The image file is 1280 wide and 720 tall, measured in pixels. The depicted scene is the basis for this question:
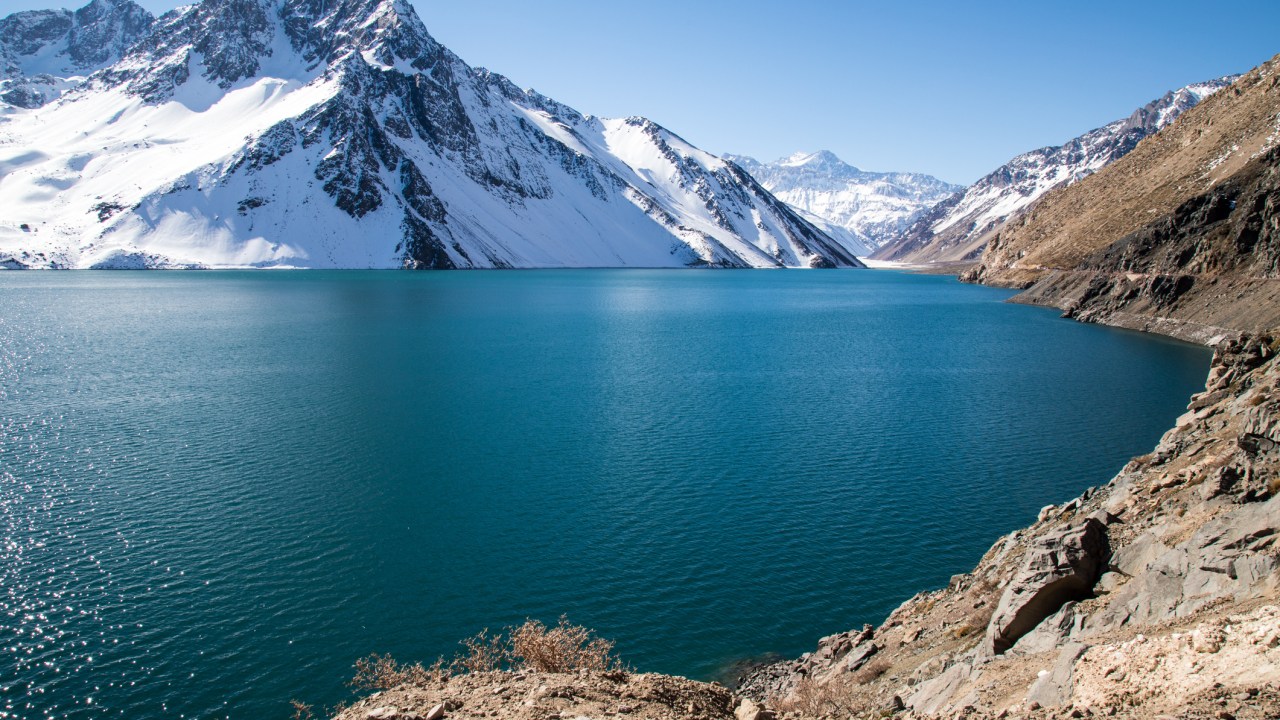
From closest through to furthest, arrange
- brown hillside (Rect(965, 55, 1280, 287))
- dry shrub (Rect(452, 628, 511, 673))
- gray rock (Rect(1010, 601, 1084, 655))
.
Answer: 1. gray rock (Rect(1010, 601, 1084, 655))
2. dry shrub (Rect(452, 628, 511, 673))
3. brown hillside (Rect(965, 55, 1280, 287))

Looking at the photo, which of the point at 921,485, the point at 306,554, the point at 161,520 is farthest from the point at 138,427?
the point at 921,485

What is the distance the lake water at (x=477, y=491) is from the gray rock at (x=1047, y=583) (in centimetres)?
839

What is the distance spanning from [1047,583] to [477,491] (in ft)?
89.0

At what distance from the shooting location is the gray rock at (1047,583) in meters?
17.9

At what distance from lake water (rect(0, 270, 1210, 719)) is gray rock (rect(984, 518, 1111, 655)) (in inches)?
330

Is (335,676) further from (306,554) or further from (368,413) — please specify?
(368,413)

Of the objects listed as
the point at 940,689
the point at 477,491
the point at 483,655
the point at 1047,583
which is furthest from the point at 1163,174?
the point at 483,655

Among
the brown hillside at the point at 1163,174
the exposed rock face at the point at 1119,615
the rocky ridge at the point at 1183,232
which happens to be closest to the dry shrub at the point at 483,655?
the exposed rock face at the point at 1119,615

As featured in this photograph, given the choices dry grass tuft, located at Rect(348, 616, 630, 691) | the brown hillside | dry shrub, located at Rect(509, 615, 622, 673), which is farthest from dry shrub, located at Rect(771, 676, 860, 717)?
the brown hillside

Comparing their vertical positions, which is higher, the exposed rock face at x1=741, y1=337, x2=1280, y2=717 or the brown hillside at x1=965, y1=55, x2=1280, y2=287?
the brown hillside at x1=965, y1=55, x2=1280, y2=287

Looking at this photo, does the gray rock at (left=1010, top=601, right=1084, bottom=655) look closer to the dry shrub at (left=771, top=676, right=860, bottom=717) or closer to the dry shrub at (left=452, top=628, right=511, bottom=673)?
the dry shrub at (left=771, top=676, right=860, bottom=717)

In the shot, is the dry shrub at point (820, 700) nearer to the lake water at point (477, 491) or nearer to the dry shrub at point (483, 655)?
the lake water at point (477, 491)

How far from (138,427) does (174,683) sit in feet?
103

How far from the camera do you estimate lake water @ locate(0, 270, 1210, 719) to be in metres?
25.1
